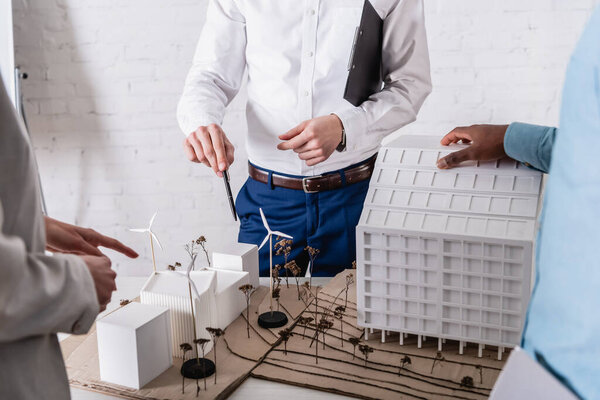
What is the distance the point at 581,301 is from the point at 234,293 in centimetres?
83

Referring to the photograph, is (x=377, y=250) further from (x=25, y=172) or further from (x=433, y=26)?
(x=433, y=26)

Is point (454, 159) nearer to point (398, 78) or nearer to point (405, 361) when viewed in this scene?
point (405, 361)

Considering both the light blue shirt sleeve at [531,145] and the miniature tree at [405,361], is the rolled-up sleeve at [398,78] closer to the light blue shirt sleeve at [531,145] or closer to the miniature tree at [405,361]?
the light blue shirt sleeve at [531,145]

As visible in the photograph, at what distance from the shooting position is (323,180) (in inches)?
74.4

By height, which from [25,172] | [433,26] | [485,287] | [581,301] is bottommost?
[485,287]

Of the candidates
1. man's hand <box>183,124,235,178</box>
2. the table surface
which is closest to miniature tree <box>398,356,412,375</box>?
the table surface

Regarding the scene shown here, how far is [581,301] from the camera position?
649mm

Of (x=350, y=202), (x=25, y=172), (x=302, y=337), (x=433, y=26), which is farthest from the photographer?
Result: (x=433, y=26)

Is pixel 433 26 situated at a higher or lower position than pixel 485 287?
higher

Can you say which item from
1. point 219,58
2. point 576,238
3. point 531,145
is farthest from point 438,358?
point 219,58

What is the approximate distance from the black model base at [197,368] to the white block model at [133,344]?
46 millimetres

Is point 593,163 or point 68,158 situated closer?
point 593,163

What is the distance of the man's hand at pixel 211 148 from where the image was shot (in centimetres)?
153

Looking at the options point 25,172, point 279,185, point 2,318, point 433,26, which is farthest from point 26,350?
point 433,26
